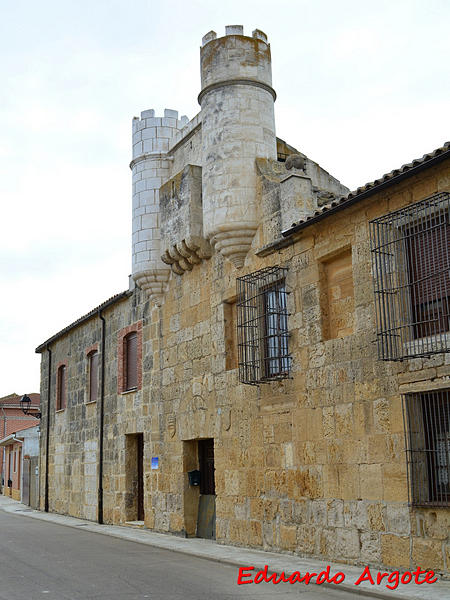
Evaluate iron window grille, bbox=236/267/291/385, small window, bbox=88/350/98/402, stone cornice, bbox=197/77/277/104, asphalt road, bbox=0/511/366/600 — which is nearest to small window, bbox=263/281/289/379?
iron window grille, bbox=236/267/291/385

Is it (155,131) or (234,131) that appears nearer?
(234,131)

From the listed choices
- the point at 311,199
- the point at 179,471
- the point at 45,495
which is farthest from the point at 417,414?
the point at 45,495

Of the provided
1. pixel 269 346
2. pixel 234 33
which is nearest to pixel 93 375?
pixel 269 346

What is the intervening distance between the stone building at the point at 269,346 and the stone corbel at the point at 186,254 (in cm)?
4

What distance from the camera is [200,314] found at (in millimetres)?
13820

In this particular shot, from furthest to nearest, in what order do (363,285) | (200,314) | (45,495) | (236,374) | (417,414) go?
(45,495)
(200,314)
(236,374)
(363,285)
(417,414)

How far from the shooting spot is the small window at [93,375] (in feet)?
65.3

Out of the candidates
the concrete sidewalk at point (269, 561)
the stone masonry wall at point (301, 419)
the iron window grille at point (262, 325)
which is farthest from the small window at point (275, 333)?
the concrete sidewalk at point (269, 561)

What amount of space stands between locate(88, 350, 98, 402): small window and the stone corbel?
20.9ft

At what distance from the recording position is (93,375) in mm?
20266

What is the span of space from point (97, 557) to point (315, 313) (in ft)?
17.2

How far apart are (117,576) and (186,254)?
6.57 meters

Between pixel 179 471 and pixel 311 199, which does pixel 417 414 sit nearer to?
pixel 311 199

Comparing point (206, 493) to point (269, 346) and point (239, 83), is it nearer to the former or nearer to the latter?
point (269, 346)
